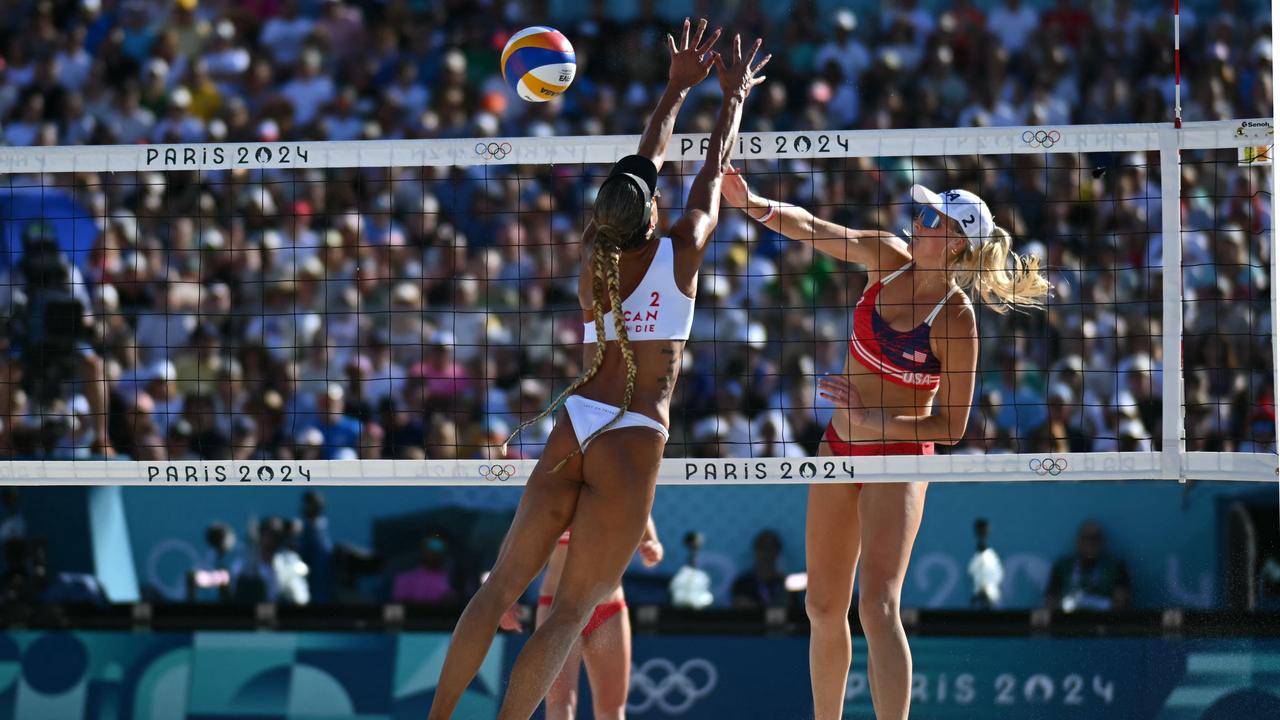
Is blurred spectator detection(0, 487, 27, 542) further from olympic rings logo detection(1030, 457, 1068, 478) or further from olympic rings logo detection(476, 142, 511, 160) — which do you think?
olympic rings logo detection(1030, 457, 1068, 478)

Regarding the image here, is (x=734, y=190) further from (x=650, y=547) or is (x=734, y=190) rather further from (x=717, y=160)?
(x=650, y=547)

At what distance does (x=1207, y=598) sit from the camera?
705cm

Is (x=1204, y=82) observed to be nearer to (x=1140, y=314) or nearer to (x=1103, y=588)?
(x=1140, y=314)

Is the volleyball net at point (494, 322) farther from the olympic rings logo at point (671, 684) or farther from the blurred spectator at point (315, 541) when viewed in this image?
the olympic rings logo at point (671, 684)

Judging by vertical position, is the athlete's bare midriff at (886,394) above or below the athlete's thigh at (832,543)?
above

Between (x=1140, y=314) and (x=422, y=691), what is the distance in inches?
235

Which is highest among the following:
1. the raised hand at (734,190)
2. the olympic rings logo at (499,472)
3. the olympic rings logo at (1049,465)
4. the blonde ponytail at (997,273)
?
the raised hand at (734,190)

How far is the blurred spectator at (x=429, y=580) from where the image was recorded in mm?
7332

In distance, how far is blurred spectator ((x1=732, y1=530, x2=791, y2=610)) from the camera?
23.9ft

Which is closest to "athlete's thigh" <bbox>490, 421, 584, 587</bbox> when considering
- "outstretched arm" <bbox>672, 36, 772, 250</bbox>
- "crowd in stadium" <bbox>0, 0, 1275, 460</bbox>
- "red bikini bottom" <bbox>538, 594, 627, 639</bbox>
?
"outstretched arm" <bbox>672, 36, 772, 250</bbox>

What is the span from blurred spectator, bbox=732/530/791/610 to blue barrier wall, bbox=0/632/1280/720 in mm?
194

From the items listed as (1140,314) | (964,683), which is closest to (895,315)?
(964,683)

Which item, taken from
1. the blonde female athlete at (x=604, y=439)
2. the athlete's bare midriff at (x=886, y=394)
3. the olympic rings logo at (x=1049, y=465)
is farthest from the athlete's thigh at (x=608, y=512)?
the olympic rings logo at (x=1049, y=465)

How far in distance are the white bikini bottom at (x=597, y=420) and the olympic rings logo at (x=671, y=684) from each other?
2.77 m
